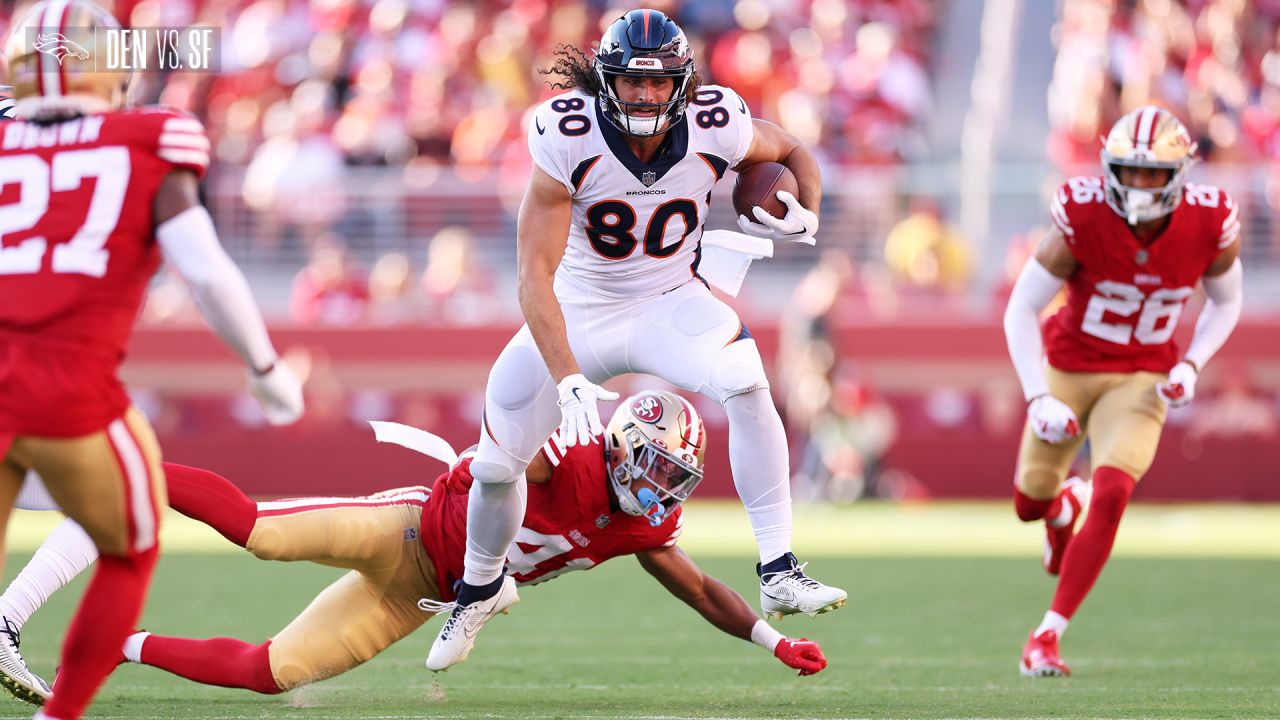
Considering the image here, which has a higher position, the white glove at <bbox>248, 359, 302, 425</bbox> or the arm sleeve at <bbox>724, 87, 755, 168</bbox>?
the arm sleeve at <bbox>724, 87, 755, 168</bbox>

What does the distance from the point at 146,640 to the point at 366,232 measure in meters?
9.61

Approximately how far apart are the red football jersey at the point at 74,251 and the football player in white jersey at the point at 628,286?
1.58 metres

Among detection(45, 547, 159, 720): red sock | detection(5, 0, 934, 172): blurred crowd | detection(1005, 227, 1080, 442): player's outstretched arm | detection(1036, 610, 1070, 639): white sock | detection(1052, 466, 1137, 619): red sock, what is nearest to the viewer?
detection(45, 547, 159, 720): red sock

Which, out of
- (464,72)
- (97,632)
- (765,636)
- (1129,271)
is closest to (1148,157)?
(1129,271)

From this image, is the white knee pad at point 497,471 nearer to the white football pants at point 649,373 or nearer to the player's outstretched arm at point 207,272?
the white football pants at point 649,373

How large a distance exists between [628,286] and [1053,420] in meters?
1.88

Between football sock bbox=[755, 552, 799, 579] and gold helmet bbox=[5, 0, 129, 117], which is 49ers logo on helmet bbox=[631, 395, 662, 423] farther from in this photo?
gold helmet bbox=[5, 0, 129, 117]

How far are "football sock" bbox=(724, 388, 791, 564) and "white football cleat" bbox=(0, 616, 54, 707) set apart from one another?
2158 millimetres

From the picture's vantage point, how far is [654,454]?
5148 millimetres

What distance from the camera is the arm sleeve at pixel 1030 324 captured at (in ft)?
20.9

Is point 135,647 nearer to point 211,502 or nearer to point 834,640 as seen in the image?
point 211,502

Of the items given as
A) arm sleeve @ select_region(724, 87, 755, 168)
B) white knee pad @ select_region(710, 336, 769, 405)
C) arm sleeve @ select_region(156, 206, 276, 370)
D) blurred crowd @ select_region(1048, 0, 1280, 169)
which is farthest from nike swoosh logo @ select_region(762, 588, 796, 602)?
blurred crowd @ select_region(1048, 0, 1280, 169)

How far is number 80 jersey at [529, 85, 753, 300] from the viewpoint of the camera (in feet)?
16.7

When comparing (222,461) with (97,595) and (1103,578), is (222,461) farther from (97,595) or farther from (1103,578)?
(97,595)
